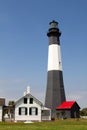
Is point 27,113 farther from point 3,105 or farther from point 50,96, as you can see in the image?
point 50,96

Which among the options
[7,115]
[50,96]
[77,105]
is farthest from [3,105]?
[77,105]

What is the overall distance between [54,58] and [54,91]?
7650 mm

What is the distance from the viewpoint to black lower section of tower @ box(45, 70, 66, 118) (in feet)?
225

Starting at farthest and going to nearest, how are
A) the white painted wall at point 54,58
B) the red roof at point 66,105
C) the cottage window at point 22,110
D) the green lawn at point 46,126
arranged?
the white painted wall at point 54,58 → the red roof at point 66,105 → the cottage window at point 22,110 → the green lawn at point 46,126

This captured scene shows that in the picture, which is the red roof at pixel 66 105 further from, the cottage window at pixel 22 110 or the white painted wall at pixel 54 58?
the cottage window at pixel 22 110

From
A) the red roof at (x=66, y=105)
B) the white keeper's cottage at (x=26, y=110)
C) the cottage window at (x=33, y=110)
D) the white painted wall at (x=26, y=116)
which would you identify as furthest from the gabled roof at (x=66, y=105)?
the cottage window at (x=33, y=110)

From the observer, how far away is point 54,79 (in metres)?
69.5

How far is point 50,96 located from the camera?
69.1 meters

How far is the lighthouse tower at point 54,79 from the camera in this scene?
68.8 meters

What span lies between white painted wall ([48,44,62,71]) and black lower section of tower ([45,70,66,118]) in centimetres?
116

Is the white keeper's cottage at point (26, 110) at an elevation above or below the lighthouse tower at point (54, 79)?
below

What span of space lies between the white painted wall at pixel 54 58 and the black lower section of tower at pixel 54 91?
3.79 feet

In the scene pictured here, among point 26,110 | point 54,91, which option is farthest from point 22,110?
Answer: point 54,91

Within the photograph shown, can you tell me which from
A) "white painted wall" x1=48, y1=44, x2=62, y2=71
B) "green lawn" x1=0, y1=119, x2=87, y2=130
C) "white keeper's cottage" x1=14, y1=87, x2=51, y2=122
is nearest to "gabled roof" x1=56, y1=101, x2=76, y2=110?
"white painted wall" x1=48, y1=44, x2=62, y2=71
